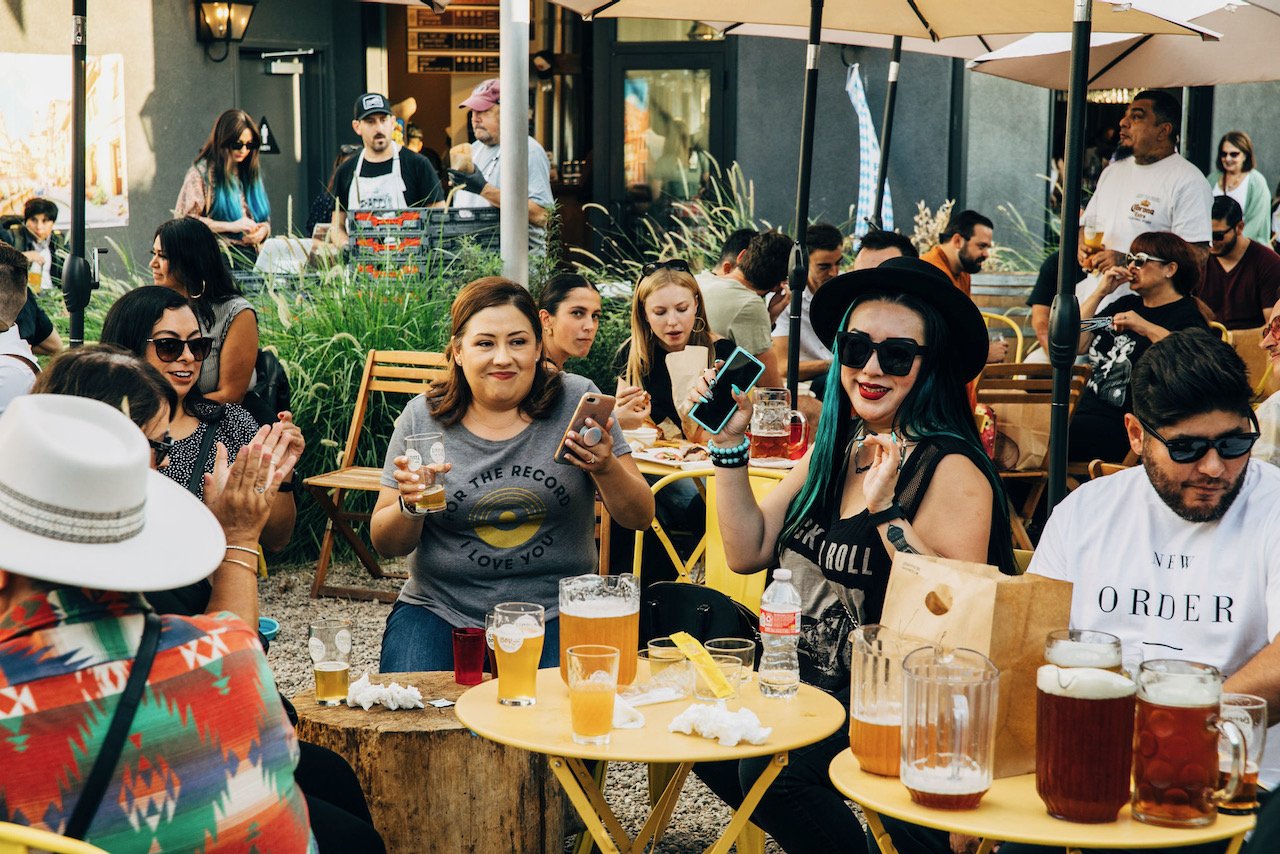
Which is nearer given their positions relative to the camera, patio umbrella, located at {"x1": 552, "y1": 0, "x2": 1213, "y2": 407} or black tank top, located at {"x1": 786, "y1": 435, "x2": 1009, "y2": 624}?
black tank top, located at {"x1": 786, "y1": 435, "x2": 1009, "y2": 624}

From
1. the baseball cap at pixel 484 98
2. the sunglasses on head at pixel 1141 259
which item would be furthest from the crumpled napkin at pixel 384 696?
the baseball cap at pixel 484 98

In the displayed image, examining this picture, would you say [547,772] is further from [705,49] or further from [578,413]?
[705,49]

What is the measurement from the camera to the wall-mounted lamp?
38.9ft

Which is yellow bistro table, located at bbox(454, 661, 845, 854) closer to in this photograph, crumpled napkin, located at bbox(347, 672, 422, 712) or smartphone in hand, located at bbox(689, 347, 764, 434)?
crumpled napkin, located at bbox(347, 672, 422, 712)

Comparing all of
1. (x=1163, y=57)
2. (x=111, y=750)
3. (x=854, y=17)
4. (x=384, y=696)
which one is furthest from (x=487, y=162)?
(x=111, y=750)

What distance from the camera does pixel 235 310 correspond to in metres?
5.60

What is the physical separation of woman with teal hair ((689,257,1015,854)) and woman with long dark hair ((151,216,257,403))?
2.76 m

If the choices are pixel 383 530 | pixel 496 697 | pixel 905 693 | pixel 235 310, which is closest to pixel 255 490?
pixel 496 697

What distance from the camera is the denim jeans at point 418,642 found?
12.6 feet

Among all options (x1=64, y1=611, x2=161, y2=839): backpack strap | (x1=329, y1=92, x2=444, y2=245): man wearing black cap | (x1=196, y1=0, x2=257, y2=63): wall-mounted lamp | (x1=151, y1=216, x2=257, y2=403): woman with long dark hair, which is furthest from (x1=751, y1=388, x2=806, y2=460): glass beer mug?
(x1=196, y1=0, x2=257, y2=63): wall-mounted lamp

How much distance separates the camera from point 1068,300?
3.93 m

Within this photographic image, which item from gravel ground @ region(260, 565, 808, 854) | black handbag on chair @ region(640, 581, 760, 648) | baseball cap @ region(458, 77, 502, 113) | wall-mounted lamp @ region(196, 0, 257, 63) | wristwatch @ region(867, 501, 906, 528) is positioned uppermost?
wall-mounted lamp @ region(196, 0, 257, 63)

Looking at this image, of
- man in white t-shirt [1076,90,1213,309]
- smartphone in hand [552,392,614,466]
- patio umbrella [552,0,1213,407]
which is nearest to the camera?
smartphone in hand [552,392,614,466]

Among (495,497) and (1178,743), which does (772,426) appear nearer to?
(495,497)
